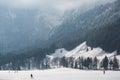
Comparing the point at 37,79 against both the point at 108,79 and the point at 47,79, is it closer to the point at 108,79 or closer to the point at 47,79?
the point at 47,79

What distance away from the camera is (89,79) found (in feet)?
352

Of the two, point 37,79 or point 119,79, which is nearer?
point 119,79

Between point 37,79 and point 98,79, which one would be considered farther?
point 37,79

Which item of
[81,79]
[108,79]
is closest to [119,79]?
[108,79]

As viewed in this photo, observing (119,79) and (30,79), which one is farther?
(30,79)

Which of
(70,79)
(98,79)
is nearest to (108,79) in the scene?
(98,79)

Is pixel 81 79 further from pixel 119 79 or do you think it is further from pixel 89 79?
pixel 119 79

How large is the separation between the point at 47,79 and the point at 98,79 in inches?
651

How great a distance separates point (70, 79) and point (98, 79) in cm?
828

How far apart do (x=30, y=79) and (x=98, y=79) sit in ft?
74.1

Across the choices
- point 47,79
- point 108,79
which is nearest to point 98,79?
point 108,79

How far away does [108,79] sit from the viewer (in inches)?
4080

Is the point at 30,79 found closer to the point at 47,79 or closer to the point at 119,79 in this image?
the point at 47,79

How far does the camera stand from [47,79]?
112 metres
